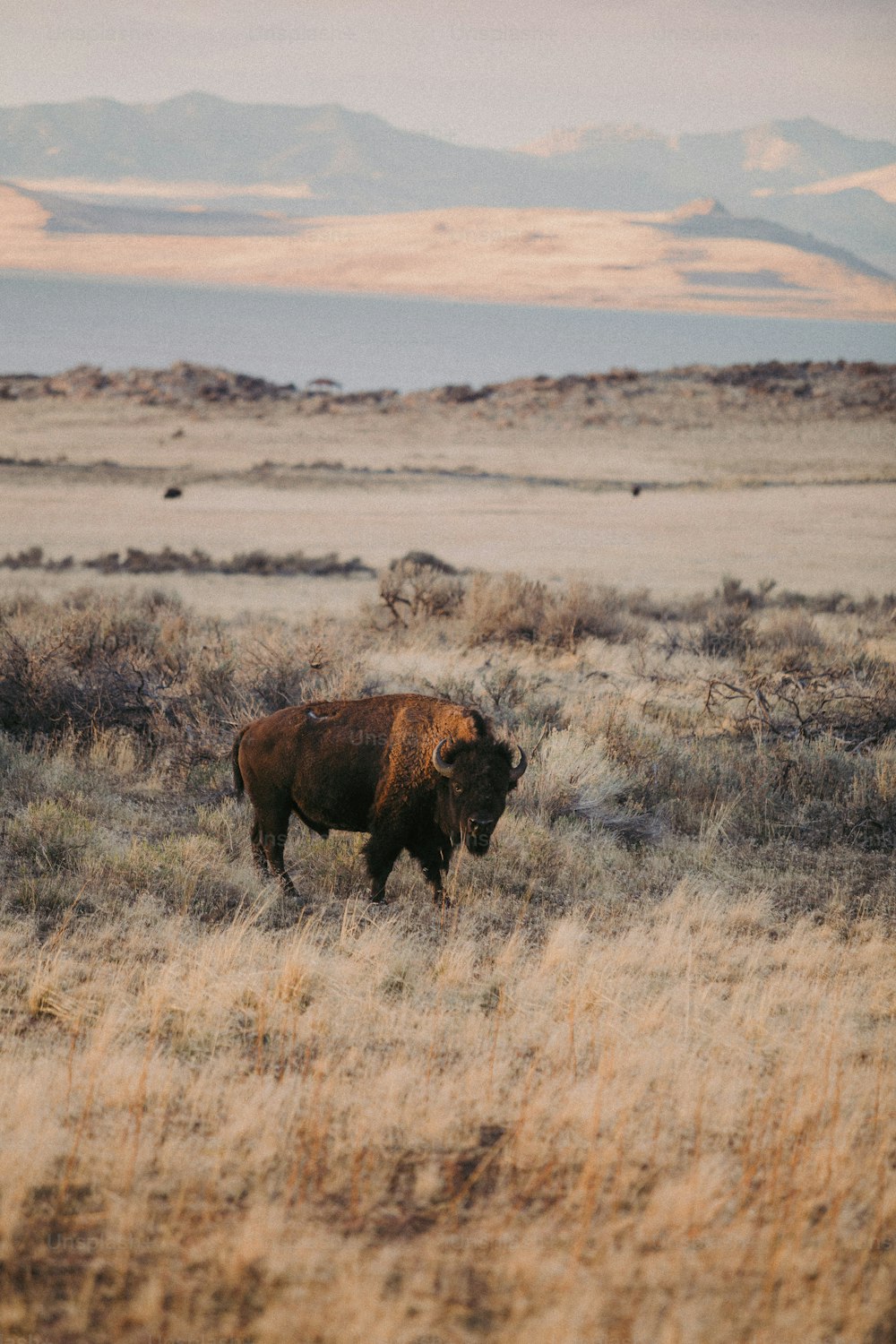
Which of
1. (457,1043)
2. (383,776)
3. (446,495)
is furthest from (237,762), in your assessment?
(446,495)

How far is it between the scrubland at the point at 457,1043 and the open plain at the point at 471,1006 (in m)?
0.02

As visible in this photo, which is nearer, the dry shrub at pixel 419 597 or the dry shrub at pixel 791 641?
the dry shrub at pixel 791 641

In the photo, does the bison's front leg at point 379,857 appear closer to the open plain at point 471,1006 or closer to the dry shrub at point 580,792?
the open plain at point 471,1006

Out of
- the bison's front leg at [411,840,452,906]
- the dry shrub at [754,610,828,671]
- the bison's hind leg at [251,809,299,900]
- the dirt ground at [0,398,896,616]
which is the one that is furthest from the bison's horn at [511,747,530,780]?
the dirt ground at [0,398,896,616]

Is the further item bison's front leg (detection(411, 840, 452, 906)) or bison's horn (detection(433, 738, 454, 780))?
bison's front leg (detection(411, 840, 452, 906))

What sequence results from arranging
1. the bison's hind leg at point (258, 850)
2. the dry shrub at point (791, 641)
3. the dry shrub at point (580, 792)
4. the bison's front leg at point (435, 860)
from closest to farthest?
the bison's front leg at point (435, 860) → the bison's hind leg at point (258, 850) → the dry shrub at point (580, 792) → the dry shrub at point (791, 641)

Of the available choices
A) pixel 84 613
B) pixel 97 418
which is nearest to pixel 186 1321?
pixel 84 613

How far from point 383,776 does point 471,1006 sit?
4.29 feet

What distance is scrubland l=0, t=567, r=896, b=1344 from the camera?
309 cm

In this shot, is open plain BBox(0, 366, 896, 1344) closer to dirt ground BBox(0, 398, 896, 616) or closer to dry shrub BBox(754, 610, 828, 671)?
dry shrub BBox(754, 610, 828, 671)

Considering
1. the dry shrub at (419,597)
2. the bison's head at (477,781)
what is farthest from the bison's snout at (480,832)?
the dry shrub at (419,597)

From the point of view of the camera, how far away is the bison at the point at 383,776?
525 centimetres

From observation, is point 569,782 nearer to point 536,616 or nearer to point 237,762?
point 237,762

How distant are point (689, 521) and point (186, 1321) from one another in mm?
29313
